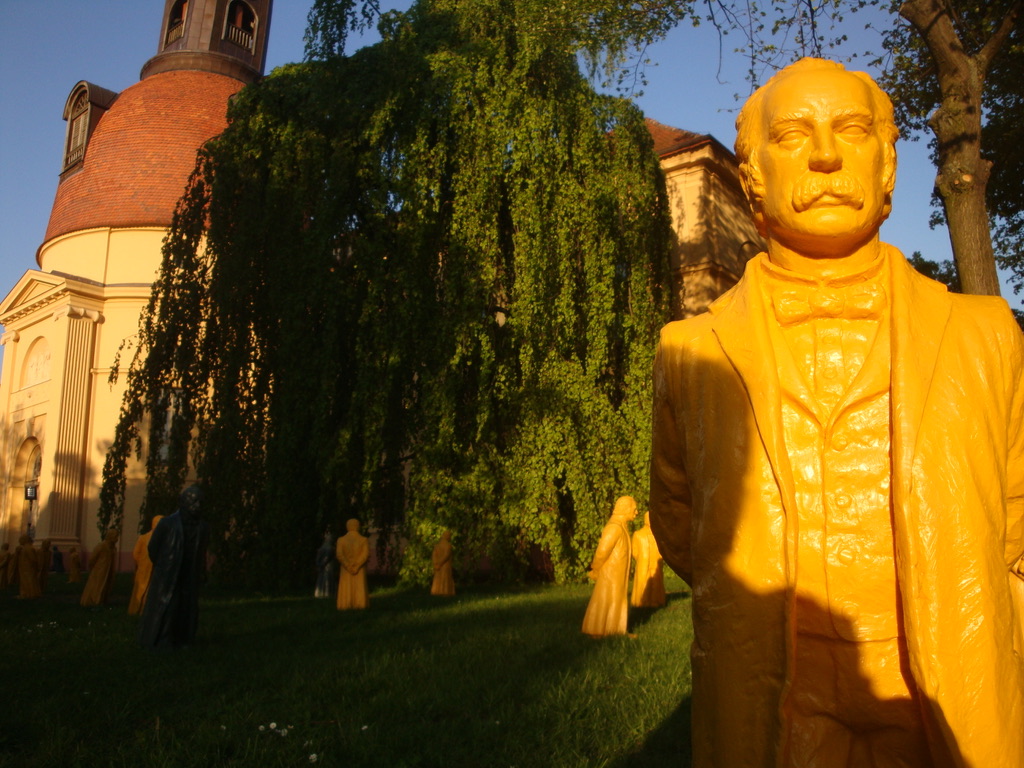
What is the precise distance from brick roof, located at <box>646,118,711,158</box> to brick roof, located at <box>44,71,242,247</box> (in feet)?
60.4

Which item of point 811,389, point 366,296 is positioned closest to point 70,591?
point 366,296

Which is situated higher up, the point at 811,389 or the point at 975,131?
the point at 975,131

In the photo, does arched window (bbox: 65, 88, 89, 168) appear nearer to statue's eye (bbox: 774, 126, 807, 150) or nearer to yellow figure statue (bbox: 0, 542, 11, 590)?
yellow figure statue (bbox: 0, 542, 11, 590)

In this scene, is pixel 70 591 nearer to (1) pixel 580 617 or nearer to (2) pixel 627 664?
(1) pixel 580 617

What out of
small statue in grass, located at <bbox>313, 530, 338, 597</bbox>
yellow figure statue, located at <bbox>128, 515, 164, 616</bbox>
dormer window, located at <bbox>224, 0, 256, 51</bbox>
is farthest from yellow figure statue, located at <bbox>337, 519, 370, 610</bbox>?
dormer window, located at <bbox>224, 0, 256, 51</bbox>

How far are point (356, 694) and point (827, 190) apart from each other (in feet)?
20.3

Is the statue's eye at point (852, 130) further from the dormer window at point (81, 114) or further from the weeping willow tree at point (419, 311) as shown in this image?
the dormer window at point (81, 114)

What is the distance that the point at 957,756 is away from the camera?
1.78 meters

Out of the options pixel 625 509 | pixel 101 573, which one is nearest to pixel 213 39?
pixel 101 573

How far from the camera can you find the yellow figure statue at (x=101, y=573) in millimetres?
15938

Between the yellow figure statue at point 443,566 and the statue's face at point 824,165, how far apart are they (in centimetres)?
1380

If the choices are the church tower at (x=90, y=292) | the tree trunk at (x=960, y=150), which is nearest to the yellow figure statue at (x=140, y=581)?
the tree trunk at (x=960, y=150)

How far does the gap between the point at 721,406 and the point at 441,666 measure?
6.58 meters

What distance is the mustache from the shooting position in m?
2.11
